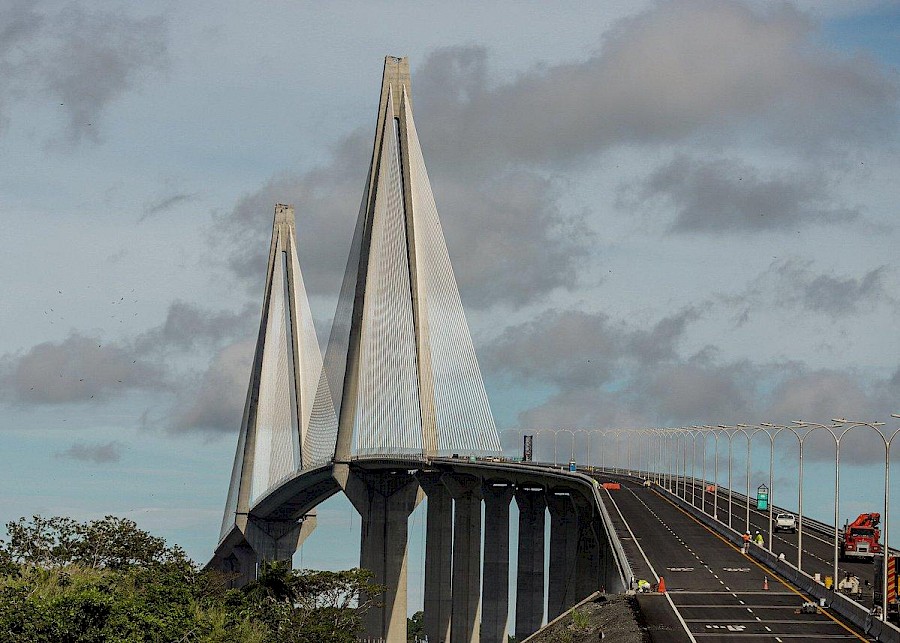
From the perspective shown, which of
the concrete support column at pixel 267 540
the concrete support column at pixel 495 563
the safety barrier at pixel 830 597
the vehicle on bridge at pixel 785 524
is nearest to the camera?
the safety barrier at pixel 830 597

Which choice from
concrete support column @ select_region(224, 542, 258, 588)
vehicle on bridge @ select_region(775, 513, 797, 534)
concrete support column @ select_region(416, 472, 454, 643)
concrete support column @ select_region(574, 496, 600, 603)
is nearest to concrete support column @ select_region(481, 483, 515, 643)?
concrete support column @ select_region(416, 472, 454, 643)

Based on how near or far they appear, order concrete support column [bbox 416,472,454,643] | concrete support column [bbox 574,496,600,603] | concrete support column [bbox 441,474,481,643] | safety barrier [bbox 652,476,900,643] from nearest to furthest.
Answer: safety barrier [bbox 652,476,900,643], concrete support column [bbox 574,496,600,603], concrete support column [bbox 441,474,481,643], concrete support column [bbox 416,472,454,643]

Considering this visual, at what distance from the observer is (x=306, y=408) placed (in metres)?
152

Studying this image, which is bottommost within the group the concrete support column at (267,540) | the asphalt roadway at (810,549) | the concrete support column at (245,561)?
the concrete support column at (245,561)

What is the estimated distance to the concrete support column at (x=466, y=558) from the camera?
125m

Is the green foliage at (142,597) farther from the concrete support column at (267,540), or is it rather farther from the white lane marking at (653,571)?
the concrete support column at (267,540)

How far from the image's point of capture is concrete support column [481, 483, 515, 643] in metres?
122

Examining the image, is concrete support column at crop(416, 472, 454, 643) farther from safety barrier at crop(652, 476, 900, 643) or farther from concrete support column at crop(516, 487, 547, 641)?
safety barrier at crop(652, 476, 900, 643)

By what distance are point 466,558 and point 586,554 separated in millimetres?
20149

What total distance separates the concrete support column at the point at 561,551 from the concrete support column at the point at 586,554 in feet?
10.4

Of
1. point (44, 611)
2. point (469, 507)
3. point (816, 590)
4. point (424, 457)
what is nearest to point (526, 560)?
point (469, 507)

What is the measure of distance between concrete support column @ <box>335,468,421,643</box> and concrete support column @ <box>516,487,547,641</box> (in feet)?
32.7

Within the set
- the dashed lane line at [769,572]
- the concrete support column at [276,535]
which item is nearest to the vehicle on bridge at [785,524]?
the dashed lane line at [769,572]

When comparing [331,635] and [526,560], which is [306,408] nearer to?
[526,560]
